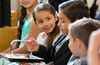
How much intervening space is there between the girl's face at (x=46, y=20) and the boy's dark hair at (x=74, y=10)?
279 mm

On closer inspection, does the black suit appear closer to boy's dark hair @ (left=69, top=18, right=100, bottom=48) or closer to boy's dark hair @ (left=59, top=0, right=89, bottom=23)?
boy's dark hair @ (left=59, top=0, right=89, bottom=23)

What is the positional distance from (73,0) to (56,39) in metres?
0.27

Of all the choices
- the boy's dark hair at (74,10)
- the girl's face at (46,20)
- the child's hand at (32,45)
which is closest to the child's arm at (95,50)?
the boy's dark hair at (74,10)

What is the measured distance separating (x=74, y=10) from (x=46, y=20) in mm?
354

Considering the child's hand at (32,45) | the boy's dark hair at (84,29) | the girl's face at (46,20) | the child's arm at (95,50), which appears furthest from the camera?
the girl's face at (46,20)

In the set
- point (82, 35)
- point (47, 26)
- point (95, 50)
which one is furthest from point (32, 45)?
point (95, 50)

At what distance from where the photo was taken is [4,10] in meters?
2.47

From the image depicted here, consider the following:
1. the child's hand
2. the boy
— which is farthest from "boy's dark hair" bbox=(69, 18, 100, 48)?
Result: the child's hand

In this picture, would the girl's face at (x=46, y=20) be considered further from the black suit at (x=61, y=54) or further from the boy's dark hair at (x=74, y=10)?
the boy's dark hair at (x=74, y=10)

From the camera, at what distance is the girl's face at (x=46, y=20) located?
1.74m

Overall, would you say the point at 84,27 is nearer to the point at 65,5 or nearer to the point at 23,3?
the point at 65,5

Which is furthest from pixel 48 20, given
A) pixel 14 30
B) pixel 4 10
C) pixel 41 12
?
Result: pixel 4 10

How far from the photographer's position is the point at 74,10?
144cm

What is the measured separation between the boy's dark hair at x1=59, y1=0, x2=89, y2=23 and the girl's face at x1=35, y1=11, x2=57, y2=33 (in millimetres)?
279
